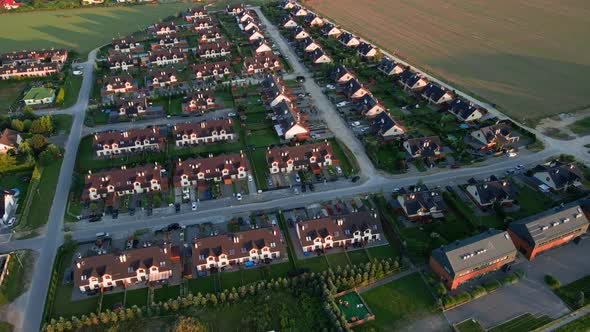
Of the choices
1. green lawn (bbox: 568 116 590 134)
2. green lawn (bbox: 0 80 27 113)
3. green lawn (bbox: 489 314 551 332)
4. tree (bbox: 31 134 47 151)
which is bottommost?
green lawn (bbox: 489 314 551 332)

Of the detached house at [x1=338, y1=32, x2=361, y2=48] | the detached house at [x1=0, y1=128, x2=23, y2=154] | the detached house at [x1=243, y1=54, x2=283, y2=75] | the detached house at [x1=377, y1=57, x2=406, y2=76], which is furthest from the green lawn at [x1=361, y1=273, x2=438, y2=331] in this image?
the detached house at [x1=338, y1=32, x2=361, y2=48]

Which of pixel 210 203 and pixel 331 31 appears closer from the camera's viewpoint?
pixel 210 203

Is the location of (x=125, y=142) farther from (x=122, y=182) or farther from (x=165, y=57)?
(x=165, y=57)

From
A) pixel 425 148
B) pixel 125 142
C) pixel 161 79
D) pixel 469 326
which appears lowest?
pixel 469 326

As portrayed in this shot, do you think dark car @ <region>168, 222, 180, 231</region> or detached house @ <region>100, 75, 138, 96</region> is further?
detached house @ <region>100, 75, 138, 96</region>

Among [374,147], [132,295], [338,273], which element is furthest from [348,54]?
[132,295]

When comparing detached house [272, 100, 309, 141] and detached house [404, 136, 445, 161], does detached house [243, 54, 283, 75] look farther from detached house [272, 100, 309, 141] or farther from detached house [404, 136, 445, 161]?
detached house [404, 136, 445, 161]

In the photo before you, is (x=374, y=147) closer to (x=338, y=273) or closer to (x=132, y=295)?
(x=338, y=273)

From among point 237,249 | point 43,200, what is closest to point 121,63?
point 43,200
